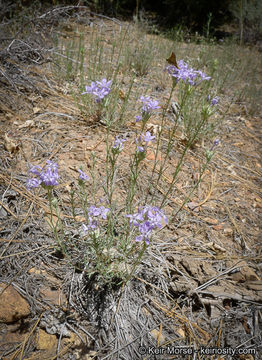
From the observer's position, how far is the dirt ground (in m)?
1.40

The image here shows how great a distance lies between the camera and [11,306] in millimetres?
1389

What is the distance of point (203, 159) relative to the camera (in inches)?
113

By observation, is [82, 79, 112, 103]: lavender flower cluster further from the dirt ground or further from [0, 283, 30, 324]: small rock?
[0, 283, 30, 324]: small rock

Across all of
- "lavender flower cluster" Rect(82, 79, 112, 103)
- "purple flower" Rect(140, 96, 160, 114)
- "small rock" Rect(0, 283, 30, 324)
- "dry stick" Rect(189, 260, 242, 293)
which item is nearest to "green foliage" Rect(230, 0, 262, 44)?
"purple flower" Rect(140, 96, 160, 114)

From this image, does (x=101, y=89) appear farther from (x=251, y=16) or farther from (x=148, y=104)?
(x=251, y=16)

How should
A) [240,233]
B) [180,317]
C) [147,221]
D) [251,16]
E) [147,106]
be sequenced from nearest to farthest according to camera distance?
[147,221] → [180,317] → [147,106] → [240,233] → [251,16]

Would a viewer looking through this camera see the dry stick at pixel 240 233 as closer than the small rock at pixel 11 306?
No

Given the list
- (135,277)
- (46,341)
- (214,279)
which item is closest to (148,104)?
(135,277)

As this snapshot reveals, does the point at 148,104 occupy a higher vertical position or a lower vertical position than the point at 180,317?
higher

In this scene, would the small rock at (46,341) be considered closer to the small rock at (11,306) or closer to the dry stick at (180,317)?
the small rock at (11,306)

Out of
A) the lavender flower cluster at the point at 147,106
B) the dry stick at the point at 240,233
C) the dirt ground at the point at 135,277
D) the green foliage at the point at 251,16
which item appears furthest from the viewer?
the green foliage at the point at 251,16

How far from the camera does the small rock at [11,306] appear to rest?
4.43 ft

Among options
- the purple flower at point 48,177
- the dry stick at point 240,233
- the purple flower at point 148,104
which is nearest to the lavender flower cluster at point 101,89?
the purple flower at point 148,104

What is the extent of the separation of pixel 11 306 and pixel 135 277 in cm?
82
